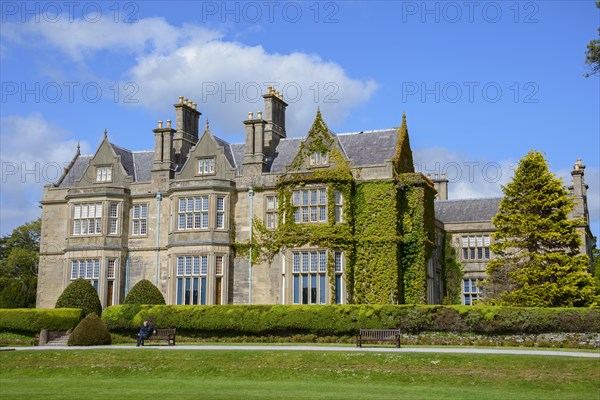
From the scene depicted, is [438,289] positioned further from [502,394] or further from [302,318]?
[502,394]

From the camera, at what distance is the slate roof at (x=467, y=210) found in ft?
181

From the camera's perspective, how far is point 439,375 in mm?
22766

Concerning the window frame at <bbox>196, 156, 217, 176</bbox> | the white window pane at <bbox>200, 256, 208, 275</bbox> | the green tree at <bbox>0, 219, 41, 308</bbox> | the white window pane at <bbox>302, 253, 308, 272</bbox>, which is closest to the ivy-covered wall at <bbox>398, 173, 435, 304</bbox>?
the white window pane at <bbox>302, 253, 308, 272</bbox>

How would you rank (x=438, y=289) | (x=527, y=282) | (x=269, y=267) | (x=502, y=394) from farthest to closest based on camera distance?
(x=438, y=289) → (x=269, y=267) → (x=527, y=282) → (x=502, y=394)

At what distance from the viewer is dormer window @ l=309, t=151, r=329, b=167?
4109 centimetres

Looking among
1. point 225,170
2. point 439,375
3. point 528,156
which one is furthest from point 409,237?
point 439,375

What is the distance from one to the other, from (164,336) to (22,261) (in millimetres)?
47368

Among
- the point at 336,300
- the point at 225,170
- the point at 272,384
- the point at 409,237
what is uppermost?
the point at 225,170

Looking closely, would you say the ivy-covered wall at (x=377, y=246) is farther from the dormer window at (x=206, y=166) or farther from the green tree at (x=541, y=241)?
the dormer window at (x=206, y=166)

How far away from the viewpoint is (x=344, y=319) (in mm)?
34750

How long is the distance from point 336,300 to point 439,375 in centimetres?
1653

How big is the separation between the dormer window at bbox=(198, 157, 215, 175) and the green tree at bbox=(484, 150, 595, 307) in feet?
54.0

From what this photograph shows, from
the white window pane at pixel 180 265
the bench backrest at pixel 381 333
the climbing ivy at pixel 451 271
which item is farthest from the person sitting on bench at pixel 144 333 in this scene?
the climbing ivy at pixel 451 271

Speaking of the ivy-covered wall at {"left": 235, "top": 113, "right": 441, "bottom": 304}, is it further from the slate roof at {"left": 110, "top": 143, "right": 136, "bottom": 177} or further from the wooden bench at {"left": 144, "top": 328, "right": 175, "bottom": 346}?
the slate roof at {"left": 110, "top": 143, "right": 136, "bottom": 177}
